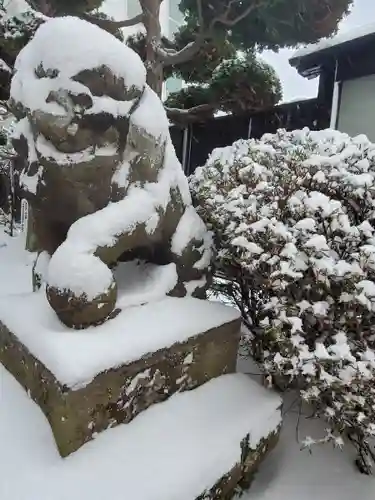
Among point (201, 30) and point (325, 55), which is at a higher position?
point (201, 30)

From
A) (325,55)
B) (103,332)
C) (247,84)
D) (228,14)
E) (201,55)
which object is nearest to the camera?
(103,332)

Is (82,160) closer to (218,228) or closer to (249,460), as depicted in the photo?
(218,228)

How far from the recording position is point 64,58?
1378mm

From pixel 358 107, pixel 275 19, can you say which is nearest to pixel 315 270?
pixel 358 107

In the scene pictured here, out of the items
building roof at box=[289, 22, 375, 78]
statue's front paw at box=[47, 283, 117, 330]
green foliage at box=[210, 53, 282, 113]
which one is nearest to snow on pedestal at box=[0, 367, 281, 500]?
statue's front paw at box=[47, 283, 117, 330]

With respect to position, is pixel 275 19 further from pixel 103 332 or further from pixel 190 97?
pixel 103 332

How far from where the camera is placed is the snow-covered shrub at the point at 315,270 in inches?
61.7

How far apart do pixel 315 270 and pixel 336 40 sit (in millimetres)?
3521

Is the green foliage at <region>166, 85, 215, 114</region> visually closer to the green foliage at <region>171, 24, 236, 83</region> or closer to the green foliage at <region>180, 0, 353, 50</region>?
the green foliage at <region>171, 24, 236, 83</region>

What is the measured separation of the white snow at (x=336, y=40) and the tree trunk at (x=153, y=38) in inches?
63.9

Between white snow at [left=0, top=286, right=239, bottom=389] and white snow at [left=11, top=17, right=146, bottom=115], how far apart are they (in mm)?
759

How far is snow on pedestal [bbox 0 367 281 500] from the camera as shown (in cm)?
126

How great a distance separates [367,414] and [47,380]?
119cm

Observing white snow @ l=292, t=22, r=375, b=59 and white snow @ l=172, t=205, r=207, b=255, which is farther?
white snow @ l=292, t=22, r=375, b=59
